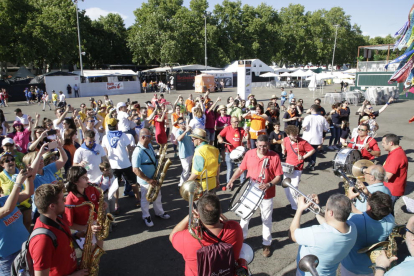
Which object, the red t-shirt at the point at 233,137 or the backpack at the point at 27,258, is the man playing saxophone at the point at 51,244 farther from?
the red t-shirt at the point at 233,137

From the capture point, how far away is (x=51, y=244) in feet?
8.48

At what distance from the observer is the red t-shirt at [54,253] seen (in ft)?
8.18

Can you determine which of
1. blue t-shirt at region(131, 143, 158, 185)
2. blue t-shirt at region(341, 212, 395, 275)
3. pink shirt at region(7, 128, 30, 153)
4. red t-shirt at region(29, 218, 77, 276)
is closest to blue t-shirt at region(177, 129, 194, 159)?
blue t-shirt at region(131, 143, 158, 185)

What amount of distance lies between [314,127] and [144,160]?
17.8ft

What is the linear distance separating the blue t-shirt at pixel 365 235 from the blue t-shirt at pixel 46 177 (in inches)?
176

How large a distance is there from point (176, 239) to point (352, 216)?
80.7 inches

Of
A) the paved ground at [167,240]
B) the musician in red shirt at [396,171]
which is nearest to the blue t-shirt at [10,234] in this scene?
the paved ground at [167,240]

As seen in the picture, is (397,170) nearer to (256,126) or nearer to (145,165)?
(256,126)

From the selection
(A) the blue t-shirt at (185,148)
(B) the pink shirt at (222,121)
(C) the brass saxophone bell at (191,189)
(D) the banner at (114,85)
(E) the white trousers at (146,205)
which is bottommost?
(E) the white trousers at (146,205)

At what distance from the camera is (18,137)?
295 inches

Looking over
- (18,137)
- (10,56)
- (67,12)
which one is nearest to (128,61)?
(67,12)

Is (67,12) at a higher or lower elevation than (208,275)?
higher

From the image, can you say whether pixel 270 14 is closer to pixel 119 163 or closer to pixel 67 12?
pixel 67 12

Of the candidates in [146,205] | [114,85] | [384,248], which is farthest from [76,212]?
[114,85]
